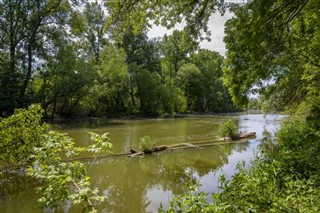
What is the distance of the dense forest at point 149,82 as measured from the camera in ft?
12.8

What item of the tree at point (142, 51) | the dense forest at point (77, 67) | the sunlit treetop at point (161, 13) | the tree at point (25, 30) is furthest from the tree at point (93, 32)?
the sunlit treetop at point (161, 13)

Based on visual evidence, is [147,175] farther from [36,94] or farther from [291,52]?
[36,94]

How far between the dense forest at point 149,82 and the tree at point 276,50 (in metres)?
0.04

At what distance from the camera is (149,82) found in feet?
124

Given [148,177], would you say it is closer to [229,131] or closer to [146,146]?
[146,146]

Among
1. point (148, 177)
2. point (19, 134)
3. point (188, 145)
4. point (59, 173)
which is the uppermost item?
point (19, 134)

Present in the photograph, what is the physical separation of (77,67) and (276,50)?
24.8 meters

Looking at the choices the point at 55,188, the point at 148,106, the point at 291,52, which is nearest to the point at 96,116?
the point at 148,106

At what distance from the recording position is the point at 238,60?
12.5m

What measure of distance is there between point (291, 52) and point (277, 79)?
16.0 ft

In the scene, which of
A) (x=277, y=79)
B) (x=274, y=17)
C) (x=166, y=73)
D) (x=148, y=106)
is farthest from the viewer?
(x=166, y=73)

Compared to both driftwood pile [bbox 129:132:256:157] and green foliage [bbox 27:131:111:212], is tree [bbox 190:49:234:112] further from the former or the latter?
green foliage [bbox 27:131:111:212]

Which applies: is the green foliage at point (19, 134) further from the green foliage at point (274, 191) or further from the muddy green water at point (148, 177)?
the green foliage at point (274, 191)

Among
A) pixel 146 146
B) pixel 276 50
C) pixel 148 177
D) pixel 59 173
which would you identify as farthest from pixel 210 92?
pixel 59 173
